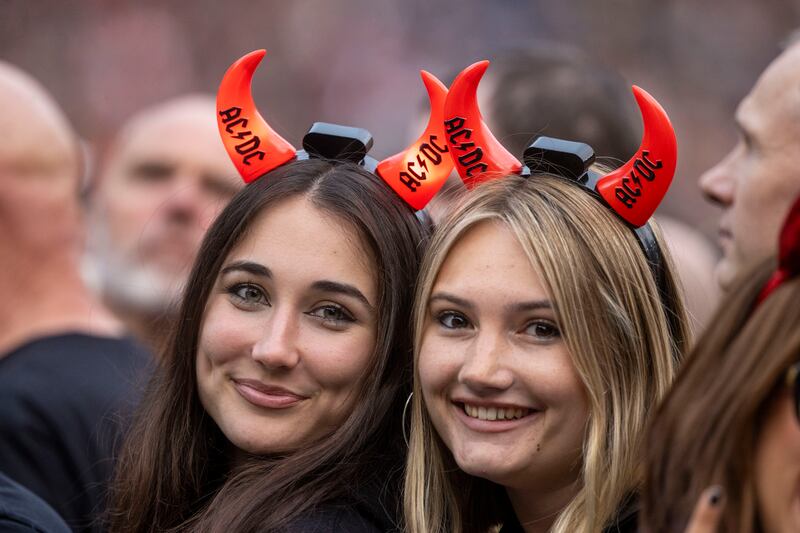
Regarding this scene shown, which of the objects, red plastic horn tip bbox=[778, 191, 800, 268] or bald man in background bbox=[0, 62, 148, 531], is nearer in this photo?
red plastic horn tip bbox=[778, 191, 800, 268]

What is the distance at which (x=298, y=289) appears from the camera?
3488mm

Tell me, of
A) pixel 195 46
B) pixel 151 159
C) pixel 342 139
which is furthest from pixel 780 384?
pixel 195 46

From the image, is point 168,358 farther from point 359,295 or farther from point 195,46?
point 195,46

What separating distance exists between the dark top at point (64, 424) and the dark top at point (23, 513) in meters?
0.80

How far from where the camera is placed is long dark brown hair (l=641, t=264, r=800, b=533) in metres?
2.18

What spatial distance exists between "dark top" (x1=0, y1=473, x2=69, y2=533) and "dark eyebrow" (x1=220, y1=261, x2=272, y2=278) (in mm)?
785

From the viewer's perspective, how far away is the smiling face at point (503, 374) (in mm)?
3043

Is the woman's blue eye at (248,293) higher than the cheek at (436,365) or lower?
higher

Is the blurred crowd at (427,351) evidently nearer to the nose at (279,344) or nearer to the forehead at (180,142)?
the nose at (279,344)

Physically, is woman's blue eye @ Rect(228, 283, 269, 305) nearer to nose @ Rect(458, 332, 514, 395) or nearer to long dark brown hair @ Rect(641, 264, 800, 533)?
nose @ Rect(458, 332, 514, 395)

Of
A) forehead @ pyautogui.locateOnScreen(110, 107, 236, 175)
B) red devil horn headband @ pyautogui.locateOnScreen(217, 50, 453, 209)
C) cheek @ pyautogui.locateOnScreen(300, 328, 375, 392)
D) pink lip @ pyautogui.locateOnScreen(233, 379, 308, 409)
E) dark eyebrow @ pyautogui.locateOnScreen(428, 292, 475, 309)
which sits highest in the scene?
red devil horn headband @ pyautogui.locateOnScreen(217, 50, 453, 209)

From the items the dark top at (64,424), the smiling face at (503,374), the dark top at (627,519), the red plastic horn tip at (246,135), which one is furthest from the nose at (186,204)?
the dark top at (627,519)

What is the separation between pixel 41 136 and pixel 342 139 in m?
2.00

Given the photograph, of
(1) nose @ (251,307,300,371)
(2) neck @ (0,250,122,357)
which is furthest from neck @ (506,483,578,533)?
(2) neck @ (0,250,122,357)
